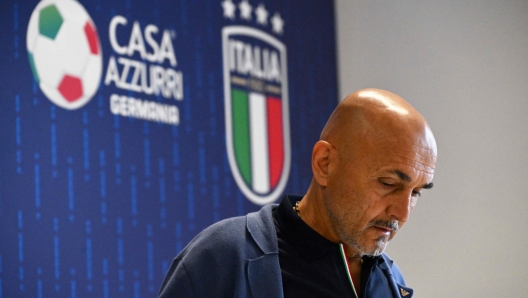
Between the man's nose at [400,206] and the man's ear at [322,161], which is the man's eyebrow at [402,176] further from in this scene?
the man's ear at [322,161]

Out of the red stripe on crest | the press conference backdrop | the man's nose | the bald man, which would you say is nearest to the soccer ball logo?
the press conference backdrop

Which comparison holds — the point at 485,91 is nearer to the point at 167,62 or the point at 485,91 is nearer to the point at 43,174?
the point at 167,62

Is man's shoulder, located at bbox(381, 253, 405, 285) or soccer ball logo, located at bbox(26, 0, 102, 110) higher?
soccer ball logo, located at bbox(26, 0, 102, 110)

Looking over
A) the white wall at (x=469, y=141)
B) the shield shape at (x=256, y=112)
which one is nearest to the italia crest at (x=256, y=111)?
the shield shape at (x=256, y=112)

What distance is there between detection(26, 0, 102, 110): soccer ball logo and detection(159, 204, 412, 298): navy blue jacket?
1464 mm

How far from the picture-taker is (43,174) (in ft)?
8.70

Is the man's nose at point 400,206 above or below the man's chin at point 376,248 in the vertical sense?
above

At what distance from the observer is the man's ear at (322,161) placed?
5.47 ft

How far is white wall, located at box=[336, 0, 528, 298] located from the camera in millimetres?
3566

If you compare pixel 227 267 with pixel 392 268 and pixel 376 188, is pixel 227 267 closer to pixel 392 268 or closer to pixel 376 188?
pixel 376 188

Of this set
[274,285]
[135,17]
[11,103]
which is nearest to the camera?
[274,285]

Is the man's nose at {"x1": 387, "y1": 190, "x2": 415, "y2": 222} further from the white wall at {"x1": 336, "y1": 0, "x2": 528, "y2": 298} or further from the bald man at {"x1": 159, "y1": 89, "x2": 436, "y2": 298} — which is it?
the white wall at {"x1": 336, "y1": 0, "x2": 528, "y2": 298}

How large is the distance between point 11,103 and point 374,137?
1.62m

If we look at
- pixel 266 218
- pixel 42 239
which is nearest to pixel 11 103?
pixel 42 239
